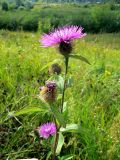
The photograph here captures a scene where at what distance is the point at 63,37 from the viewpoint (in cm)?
196

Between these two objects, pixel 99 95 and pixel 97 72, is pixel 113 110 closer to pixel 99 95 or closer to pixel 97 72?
pixel 99 95

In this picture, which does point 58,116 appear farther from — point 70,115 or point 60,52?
point 70,115

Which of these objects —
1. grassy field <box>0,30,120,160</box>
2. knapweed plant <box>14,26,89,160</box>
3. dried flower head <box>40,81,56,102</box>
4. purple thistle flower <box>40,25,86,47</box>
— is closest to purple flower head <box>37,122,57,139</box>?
grassy field <box>0,30,120,160</box>

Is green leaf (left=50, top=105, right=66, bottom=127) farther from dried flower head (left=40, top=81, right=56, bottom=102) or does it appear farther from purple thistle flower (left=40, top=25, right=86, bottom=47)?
purple thistle flower (left=40, top=25, right=86, bottom=47)

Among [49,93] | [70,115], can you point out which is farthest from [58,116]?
[70,115]

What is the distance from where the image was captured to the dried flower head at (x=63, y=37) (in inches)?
76.4

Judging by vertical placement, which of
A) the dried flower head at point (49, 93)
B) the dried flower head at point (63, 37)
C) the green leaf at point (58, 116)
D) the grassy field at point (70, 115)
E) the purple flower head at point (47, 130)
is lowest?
the grassy field at point (70, 115)

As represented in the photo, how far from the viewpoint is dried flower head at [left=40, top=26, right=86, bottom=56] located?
6.36ft

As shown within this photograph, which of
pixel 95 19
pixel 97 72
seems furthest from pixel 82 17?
pixel 97 72


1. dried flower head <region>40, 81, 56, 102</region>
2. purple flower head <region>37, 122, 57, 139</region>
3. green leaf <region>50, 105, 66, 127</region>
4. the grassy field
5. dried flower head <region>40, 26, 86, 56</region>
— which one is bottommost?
the grassy field

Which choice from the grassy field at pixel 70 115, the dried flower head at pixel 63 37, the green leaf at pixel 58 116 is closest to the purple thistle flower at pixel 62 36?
the dried flower head at pixel 63 37

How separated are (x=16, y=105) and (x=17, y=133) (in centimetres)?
30

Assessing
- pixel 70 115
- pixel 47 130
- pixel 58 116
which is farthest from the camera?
pixel 70 115

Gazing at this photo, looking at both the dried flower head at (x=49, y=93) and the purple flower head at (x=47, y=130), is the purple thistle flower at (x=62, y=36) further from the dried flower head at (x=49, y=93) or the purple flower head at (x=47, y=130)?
the purple flower head at (x=47, y=130)
